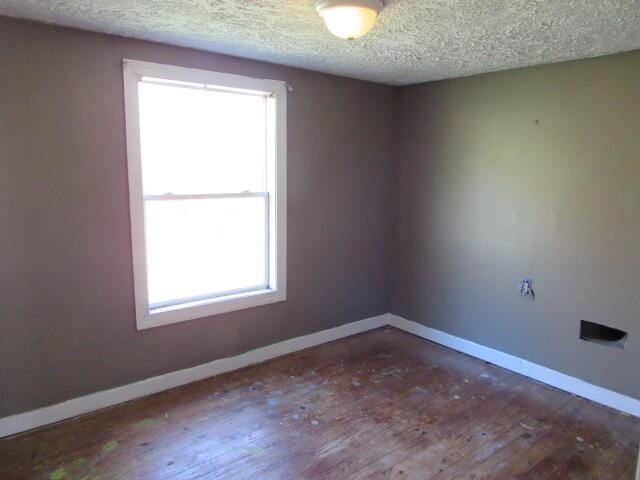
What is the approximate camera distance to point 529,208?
333 centimetres

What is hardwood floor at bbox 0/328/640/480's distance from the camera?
2354 mm

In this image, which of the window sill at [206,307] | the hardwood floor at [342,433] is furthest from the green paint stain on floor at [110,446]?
the window sill at [206,307]

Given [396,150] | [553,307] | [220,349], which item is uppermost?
[396,150]

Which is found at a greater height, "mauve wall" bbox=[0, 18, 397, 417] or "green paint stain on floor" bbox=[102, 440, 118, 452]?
"mauve wall" bbox=[0, 18, 397, 417]

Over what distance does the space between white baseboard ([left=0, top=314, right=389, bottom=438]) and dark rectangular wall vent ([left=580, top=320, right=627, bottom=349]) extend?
1842mm

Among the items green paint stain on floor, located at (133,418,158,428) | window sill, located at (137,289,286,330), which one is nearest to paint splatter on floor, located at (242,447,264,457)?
green paint stain on floor, located at (133,418,158,428)

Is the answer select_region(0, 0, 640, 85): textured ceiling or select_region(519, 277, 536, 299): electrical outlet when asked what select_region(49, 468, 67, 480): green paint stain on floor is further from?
select_region(519, 277, 536, 299): electrical outlet

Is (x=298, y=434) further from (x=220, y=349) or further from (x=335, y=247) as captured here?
(x=335, y=247)

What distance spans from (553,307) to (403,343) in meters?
1.29

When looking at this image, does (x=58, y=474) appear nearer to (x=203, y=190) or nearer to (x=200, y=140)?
(x=203, y=190)

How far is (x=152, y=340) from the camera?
305 centimetres

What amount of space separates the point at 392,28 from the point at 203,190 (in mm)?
1624

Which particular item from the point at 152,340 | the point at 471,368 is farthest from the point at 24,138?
the point at 471,368

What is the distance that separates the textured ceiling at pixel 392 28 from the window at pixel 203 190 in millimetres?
311
